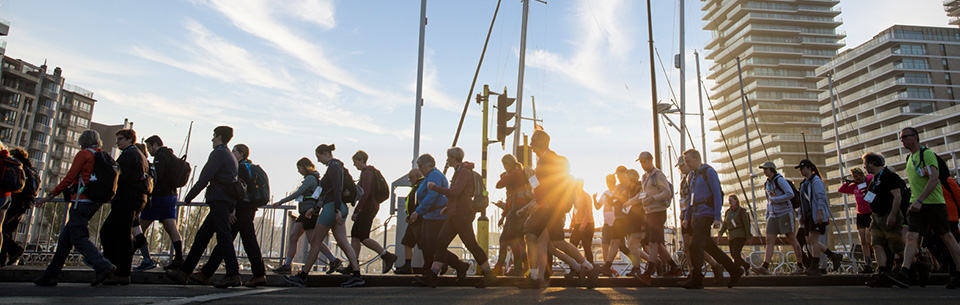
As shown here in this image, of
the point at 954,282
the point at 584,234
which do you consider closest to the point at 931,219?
the point at 954,282

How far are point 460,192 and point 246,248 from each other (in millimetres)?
2218

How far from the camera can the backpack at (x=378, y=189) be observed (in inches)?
330

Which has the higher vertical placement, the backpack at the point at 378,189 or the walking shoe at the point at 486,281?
the backpack at the point at 378,189

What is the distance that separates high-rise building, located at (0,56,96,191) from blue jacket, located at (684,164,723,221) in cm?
7620

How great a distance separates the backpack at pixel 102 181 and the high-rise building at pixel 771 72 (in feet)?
365

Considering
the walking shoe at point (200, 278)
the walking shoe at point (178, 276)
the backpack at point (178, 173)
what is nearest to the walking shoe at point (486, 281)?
the walking shoe at point (200, 278)

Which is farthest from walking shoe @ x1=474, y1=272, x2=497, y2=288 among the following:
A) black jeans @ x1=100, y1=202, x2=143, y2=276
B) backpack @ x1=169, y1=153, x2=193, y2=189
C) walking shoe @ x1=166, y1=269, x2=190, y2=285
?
backpack @ x1=169, y1=153, x2=193, y2=189

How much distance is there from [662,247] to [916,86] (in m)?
102

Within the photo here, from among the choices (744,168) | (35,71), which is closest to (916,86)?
(744,168)

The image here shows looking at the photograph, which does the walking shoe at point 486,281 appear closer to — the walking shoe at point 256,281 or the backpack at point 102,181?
the walking shoe at point 256,281

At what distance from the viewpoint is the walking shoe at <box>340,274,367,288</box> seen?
706cm

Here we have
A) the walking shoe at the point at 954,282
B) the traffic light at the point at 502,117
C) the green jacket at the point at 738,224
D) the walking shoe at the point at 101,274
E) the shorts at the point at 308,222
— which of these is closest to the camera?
the walking shoe at the point at 101,274

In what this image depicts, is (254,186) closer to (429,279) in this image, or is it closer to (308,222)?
(308,222)

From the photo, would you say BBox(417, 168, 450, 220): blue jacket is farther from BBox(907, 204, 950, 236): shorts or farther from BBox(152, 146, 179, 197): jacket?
BBox(907, 204, 950, 236): shorts
